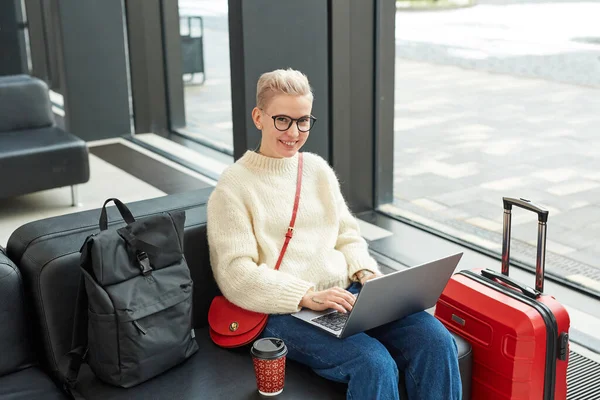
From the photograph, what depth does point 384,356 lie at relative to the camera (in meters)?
2.15

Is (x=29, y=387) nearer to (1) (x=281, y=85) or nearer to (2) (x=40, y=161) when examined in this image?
(1) (x=281, y=85)

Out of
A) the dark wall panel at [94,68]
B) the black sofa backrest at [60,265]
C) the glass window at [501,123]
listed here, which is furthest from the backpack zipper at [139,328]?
the dark wall panel at [94,68]

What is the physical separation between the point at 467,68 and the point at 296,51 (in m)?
0.89

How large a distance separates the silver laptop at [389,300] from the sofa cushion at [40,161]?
3062 mm

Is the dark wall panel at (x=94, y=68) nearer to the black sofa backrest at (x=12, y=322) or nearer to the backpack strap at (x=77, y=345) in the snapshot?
the black sofa backrest at (x=12, y=322)

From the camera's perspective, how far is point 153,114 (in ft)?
22.8

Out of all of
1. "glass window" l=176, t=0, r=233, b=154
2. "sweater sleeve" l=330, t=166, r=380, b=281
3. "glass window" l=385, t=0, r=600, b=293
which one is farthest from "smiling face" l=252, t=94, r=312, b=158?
"glass window" l=176, t=0, r=233, b=154

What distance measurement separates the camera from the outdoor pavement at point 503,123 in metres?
3.52

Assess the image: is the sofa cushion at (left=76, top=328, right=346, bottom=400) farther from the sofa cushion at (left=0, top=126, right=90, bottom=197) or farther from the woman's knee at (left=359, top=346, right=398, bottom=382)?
the sofa cushion at (left=0, top=126, right=90, bottom=197)

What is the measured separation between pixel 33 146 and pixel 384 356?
11.2ft

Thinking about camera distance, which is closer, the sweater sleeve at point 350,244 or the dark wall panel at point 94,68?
the sweater sleeve at point 350,244

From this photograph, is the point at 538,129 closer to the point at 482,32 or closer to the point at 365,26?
the point at 482,32

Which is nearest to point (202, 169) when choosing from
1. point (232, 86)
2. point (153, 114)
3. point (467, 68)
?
point (153, 114)

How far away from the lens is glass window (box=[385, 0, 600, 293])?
3527 millimetres
